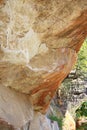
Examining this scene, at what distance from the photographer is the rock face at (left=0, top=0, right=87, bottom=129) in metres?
4.01

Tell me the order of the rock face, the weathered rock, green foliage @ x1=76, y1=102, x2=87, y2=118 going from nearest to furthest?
1. the rock face
2. the weathered rock
3. green foliage @ x1=76, y1=102, x2=87, y2=118

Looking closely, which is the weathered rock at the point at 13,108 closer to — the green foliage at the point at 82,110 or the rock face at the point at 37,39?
the rock face at the point at 37,39

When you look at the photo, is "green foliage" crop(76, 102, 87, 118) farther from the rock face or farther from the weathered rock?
the rock face

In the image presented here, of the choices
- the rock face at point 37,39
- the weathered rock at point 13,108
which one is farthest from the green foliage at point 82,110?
the rock face at point 37,39

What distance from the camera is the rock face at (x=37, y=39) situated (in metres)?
4.01

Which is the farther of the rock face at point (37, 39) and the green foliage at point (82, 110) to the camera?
the green foliage at point (82, 110)

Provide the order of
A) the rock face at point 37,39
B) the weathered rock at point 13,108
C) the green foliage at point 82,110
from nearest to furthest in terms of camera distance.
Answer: the rock face at point 37,39 < the weathered rock at point 13,108 < the green foliage at point 82,110

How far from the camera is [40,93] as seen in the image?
5.64 meters

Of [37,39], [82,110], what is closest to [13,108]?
[37,39]

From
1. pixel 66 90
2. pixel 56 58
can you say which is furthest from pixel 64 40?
pixel 66 90

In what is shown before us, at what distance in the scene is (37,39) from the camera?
4363mm

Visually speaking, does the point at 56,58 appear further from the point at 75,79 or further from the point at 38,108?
the point at 75,79

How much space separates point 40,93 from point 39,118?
96 cm

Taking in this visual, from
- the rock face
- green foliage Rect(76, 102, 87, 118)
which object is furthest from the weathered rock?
green foliage Rect(76, 102, 87, 118)
